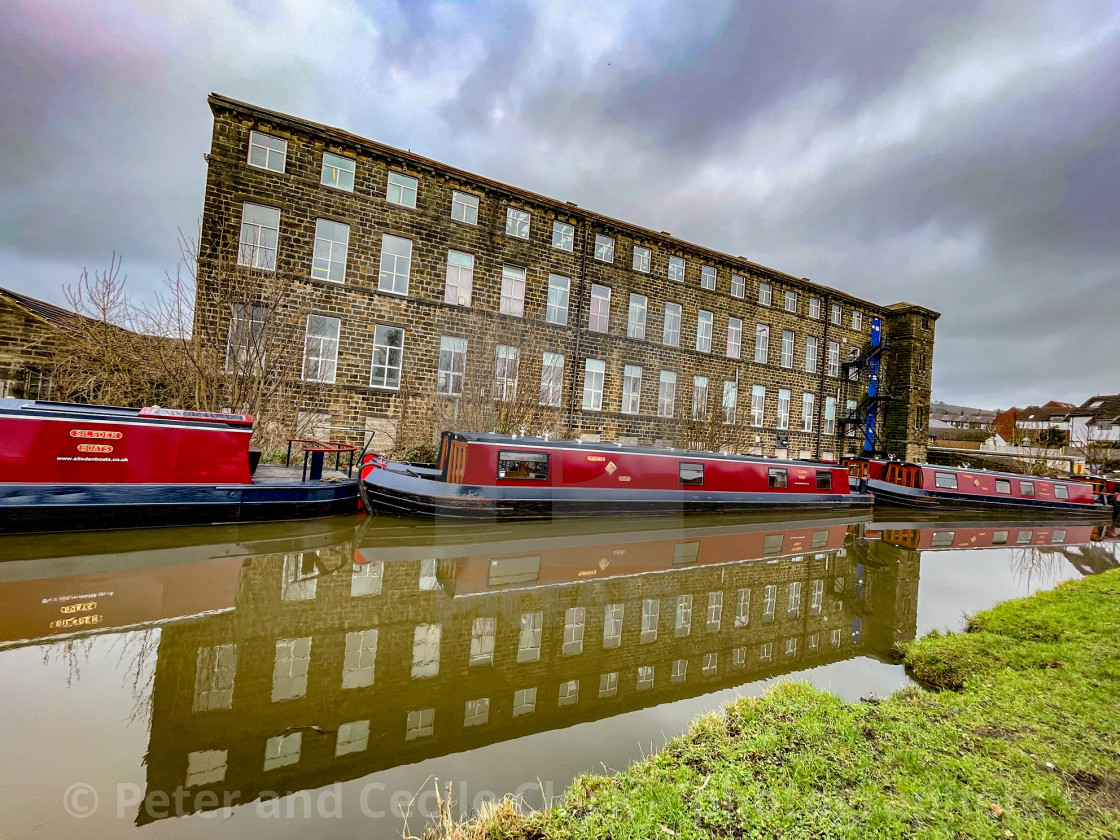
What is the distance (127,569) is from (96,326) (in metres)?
9.43

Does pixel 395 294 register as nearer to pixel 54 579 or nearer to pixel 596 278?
pixel 596 278

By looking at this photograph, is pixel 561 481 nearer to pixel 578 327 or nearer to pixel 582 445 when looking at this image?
pixel 582 445

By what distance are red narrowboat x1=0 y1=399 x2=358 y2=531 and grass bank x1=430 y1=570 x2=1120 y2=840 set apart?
7.91 m

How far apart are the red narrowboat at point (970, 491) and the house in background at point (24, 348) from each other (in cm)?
2540

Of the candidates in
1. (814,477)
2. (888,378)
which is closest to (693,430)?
(814,477)

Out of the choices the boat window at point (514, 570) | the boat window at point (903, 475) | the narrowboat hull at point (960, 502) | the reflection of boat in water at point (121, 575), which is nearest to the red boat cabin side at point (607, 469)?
the boat window at point (514, 570)

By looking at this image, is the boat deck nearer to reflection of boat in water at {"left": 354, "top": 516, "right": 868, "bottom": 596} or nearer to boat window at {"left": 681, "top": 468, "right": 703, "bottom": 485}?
reflection of boat in water at {"left": 354, "top": 516, "right": 868, "bottom": 596}

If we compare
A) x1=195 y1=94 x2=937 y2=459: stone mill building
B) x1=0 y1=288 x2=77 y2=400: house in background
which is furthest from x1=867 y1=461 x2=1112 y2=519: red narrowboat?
x1=0 y1=288 x2=77 y2=400: house in background

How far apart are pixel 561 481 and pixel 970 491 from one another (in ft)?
53.0

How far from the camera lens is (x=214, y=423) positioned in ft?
27.3

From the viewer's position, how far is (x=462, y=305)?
671 inches

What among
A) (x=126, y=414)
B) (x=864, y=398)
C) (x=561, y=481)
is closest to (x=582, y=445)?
(x=561, y=481)

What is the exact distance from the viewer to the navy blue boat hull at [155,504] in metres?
6.96

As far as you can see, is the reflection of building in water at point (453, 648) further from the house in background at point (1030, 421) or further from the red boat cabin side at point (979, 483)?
the house in background at point (1030, 421)
